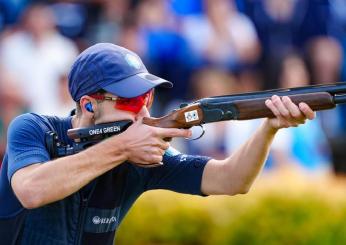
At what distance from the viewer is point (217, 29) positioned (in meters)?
11.2

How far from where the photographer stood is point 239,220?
8.23 metres

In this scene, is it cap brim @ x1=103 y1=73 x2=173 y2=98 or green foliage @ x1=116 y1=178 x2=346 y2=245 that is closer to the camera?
cap brim @ x1=103 y1=73 x2=173 y2=98

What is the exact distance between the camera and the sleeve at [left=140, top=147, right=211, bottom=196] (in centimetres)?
541

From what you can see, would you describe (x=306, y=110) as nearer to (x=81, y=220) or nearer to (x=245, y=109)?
(x=245, y=109)

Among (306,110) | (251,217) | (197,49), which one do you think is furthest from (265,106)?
(197,49)

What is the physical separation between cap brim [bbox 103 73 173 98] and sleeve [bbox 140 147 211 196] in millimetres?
524

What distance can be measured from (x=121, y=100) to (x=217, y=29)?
6164 mm

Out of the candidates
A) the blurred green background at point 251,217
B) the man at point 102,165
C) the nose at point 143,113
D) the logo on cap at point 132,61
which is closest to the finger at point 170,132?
the man at point 102,165

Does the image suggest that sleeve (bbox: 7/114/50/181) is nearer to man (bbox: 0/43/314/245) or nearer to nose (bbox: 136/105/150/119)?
man (bbox: 0/43/314/245)

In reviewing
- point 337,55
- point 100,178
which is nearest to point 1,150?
point 337,55

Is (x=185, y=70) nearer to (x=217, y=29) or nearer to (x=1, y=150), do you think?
(x=217, y=29)

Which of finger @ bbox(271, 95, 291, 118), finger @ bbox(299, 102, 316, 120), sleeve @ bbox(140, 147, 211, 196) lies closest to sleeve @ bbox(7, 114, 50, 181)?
sleeve @ bbox(140, 147, 211, 196)

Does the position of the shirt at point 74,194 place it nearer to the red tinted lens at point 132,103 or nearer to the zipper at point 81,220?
the zipper at point 81,220

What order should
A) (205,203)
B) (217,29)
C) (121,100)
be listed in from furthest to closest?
(217,29) → (205,203) → (121,100)
